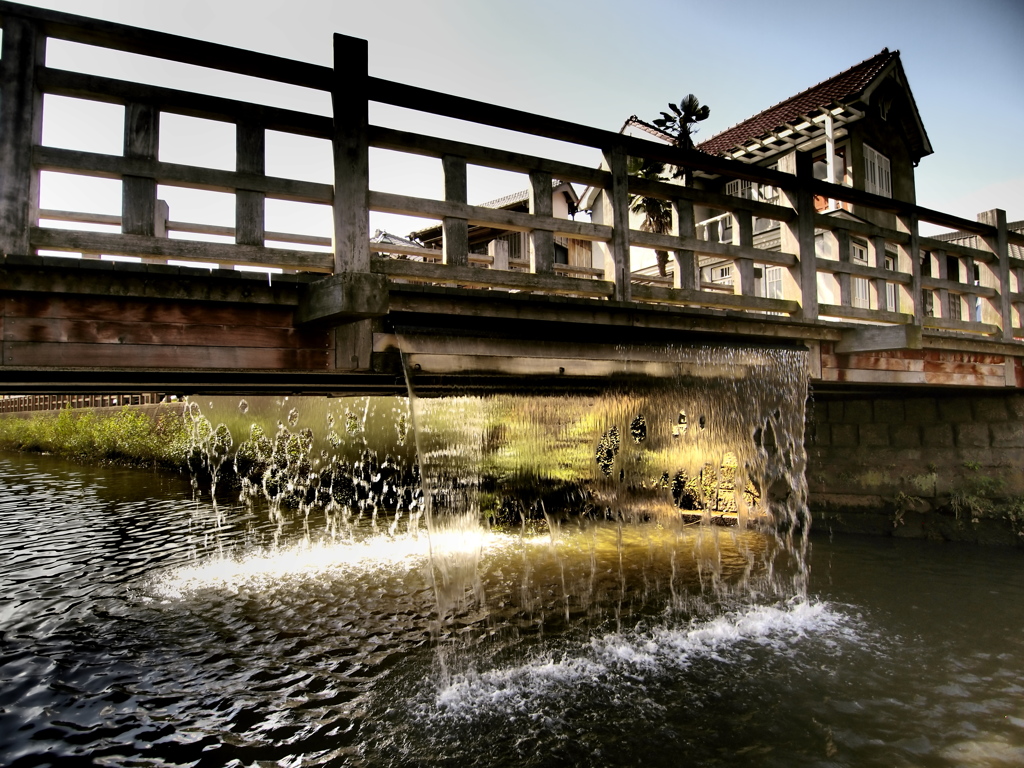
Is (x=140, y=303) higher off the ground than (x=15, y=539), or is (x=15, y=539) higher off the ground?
(x=140, y=303)

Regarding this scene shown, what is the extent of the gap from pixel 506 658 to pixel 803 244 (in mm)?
6417

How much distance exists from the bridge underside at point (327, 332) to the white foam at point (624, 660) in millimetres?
2940

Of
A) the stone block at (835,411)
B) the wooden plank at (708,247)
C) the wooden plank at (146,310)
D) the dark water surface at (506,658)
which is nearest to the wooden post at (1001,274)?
the stone block at (835,411)

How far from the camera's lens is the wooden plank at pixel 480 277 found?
5.45 m

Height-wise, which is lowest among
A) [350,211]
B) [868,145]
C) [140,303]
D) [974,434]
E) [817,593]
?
[817,593]

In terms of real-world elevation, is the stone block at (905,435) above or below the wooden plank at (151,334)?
below

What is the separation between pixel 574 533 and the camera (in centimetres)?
1261

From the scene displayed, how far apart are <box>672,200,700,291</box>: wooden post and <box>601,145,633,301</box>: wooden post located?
30.4 inches

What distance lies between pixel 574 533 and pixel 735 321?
22.2ft

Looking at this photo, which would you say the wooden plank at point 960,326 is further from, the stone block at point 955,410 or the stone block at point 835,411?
the stone block at point 835,411

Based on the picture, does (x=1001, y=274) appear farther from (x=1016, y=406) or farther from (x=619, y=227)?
(x=619, y=227)

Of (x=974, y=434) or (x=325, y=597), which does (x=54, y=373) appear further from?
(x=974, y=434)

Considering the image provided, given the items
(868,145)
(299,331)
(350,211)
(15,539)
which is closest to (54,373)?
(299,331)

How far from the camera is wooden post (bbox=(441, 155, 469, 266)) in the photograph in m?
5.68
